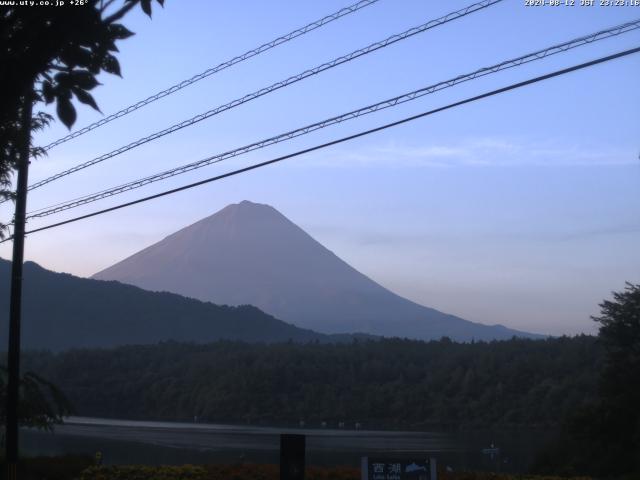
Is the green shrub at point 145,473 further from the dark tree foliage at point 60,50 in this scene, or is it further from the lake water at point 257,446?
the dark tree foliage at point 60,50

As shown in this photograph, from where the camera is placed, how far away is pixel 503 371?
51.5m

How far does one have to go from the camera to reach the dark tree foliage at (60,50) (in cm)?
597

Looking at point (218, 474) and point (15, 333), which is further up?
point (15, 333)

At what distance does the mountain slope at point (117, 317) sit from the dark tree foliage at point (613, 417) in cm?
6251

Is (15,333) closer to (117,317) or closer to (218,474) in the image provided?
(218,474)

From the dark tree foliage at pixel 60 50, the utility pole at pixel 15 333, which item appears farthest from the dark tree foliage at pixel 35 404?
the dark tree foliage at pixel 60 50

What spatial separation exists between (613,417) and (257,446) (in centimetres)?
1209

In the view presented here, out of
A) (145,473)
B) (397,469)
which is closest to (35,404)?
(145,473)

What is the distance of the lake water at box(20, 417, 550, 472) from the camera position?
1049 inches

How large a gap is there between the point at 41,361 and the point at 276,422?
1743cm

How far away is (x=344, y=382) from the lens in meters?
56.4

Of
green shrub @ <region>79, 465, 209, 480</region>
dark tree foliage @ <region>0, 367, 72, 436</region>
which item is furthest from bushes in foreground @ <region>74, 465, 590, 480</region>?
dark tree foliage @ <region>0, 367, 72, 436</region>

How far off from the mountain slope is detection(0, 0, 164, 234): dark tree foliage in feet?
262

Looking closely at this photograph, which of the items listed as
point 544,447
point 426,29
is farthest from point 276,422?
point 426,29
